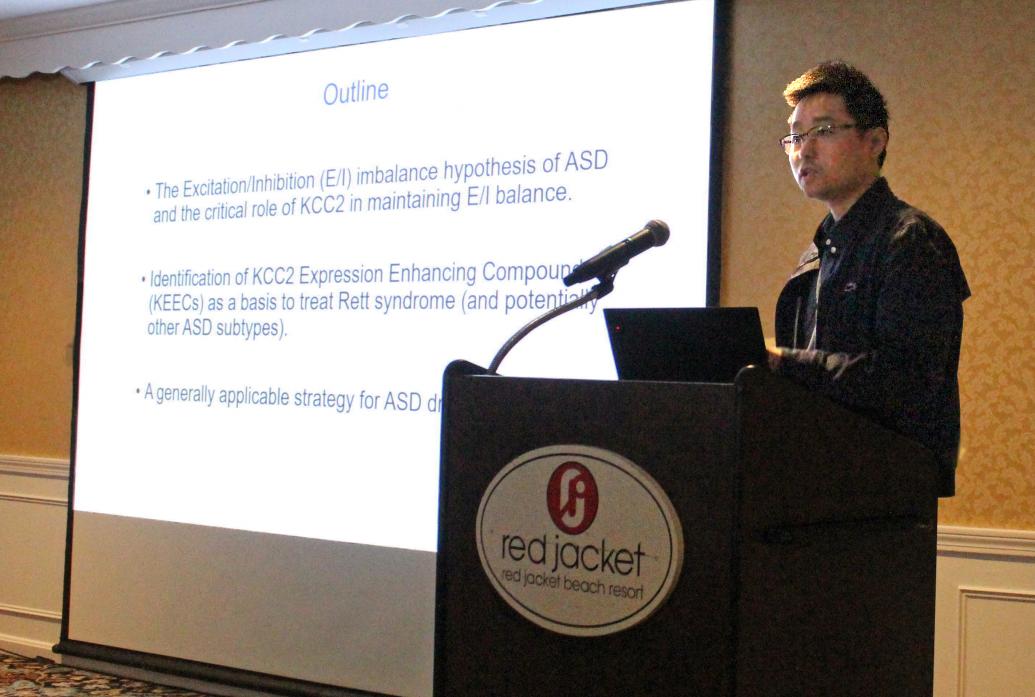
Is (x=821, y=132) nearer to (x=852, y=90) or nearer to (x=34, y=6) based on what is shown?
(x=852, y=90)

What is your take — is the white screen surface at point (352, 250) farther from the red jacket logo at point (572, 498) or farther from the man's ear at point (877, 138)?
the red jacket logo at point (572, 498)

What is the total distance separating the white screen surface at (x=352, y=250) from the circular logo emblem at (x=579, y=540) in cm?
171

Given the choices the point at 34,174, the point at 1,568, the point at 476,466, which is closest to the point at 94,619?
the point at 1,568

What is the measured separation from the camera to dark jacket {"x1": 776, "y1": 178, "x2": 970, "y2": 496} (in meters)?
1.45

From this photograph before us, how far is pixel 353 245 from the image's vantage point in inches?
141

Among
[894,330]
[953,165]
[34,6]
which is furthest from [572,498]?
[34,6]

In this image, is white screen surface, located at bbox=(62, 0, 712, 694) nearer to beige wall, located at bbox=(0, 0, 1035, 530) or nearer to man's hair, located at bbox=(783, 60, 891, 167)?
beige wall, located at bbox=(0, 0, 1035, 530)

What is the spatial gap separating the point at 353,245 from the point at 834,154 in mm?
2171

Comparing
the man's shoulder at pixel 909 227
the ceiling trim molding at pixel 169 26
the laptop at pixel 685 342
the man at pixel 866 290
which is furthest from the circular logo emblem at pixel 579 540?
the ceiling trim molding at pixel 169 26

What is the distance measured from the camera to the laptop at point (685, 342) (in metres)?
1.33

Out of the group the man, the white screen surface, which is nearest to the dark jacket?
the man

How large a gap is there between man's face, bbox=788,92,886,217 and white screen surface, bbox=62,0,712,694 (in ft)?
4.19

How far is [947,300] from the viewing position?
149cm

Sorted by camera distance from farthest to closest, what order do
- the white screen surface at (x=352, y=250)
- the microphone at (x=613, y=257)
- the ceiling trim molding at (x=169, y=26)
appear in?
the ceiling trim molding at (x=169, y=26) < the white screen surface at (x=352, y=250) < the microphone at (x=613, y=257)
